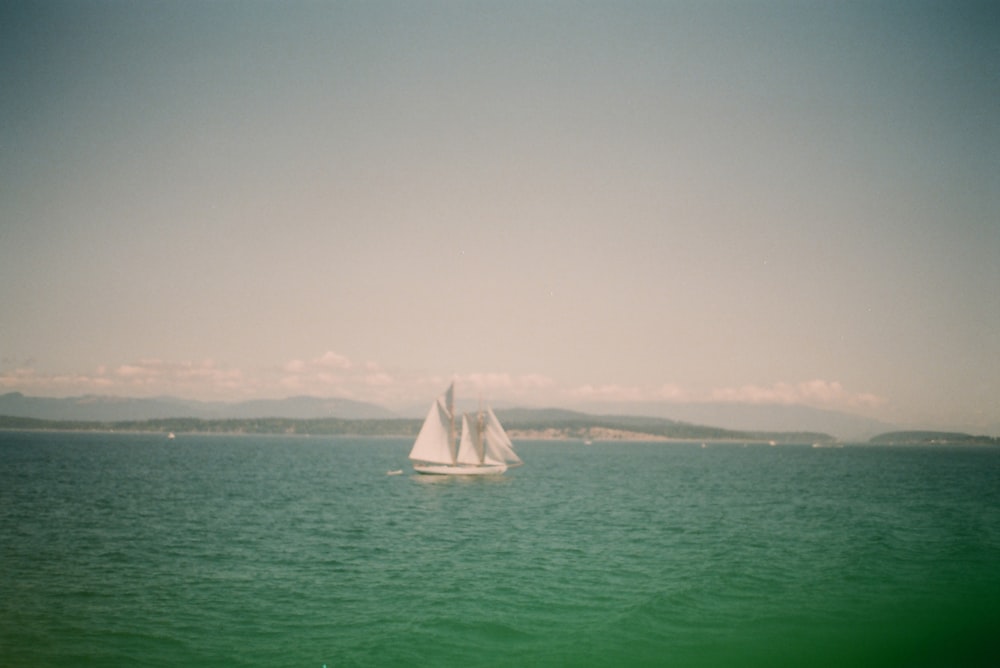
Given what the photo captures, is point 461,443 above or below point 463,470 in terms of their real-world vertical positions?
above

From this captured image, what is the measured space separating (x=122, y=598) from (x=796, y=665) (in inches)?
967

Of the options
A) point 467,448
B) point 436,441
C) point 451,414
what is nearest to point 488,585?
point 451,414

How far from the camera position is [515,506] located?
63500mm

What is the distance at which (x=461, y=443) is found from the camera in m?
87.8

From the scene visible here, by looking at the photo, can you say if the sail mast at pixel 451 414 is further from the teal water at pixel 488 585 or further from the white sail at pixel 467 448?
the teal water at pixel 488 585

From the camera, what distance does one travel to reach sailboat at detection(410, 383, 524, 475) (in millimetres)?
86812

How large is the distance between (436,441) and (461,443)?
3483 mm

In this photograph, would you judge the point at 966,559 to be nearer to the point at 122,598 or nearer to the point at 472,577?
the point at 472,577

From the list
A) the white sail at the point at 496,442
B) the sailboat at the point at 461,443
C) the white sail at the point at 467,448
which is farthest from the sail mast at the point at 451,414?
the white sail at the point at 496,442

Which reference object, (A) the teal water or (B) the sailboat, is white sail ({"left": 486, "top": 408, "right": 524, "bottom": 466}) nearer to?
(B) the sailboat

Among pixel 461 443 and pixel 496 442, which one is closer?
pixel 461 443

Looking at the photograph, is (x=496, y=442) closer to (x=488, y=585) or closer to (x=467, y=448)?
(x=467, y=448)

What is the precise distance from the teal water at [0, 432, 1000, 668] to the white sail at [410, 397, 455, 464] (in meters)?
25.2

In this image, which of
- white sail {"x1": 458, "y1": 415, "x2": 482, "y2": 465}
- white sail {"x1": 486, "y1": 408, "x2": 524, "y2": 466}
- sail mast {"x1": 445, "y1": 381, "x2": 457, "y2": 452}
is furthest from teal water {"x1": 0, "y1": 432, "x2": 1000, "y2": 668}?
white sail {"x1": 486, "y1": 408, "x2": 524, "y2": 466}
